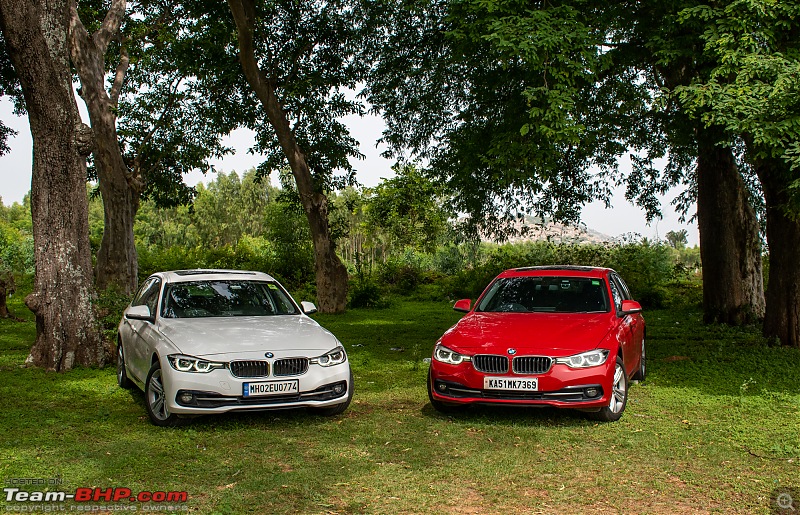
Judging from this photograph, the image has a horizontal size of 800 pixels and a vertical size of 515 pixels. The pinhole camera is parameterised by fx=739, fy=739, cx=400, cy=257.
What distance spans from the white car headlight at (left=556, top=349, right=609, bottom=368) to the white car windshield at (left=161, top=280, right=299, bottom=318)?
3408 mm

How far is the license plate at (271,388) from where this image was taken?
284 inches

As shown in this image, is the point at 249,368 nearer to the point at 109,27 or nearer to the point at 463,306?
the point at 463,306

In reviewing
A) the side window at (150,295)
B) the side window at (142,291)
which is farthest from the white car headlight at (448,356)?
the side window at (142,291)

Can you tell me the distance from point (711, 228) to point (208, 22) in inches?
557

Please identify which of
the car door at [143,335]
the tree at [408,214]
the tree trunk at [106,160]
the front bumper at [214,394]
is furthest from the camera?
the tree at [408,214]

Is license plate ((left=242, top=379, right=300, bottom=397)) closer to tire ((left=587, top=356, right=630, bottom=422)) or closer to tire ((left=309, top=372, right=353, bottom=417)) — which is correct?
tire ((left=309, top=372, right=353, bottom=417))

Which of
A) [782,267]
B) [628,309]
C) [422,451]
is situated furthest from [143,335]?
[782,267]

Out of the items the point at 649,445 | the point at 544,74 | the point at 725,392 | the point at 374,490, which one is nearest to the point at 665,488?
the point at 649,445

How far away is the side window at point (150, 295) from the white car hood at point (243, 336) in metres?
0.77

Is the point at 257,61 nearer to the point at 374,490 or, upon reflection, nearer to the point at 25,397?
the point at 25,397

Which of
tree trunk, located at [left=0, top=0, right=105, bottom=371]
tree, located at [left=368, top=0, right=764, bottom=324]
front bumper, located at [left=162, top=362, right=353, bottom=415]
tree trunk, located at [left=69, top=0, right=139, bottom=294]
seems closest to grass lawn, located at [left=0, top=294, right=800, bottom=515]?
front bumper, located at [left=162, top=362, right=353, bottom=415]

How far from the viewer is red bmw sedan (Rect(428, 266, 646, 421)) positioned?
7.39m

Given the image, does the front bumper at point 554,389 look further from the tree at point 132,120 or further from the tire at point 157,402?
the tree at point 132,120

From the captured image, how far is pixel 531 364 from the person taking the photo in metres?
7.45
